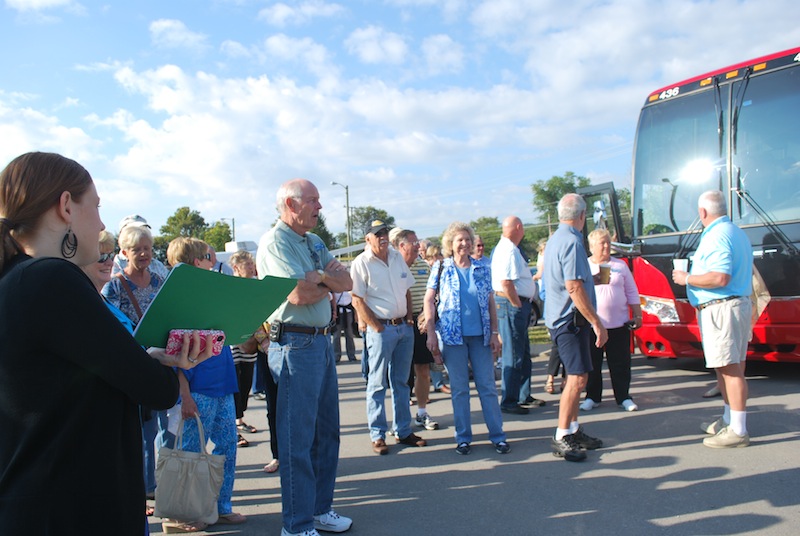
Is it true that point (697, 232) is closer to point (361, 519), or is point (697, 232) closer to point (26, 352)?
point (361, 519)

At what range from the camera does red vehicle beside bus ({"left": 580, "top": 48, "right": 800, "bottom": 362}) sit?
6.34 metres

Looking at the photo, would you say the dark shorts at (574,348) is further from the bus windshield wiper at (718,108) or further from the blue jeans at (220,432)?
the bus windshield wiper at (718,108)

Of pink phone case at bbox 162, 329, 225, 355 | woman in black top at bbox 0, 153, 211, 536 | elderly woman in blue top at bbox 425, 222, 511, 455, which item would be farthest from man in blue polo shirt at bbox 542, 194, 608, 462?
woman in black top at bbox 0, 153, 211, 536

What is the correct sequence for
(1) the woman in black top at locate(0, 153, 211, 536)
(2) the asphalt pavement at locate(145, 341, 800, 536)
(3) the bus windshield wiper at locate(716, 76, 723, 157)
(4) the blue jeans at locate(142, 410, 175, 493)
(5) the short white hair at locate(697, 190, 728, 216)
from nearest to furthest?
(1) the woman in black top at locate(0, 153, 211, 536) < (2) the asphalt pavement at locate(145, 341, 800, 536) < (4) the blue jeans at locate(142, 410, 175, 493) < (5) the short white hair at locate(697, 190, 728, 216) < (3) the bus windshield wiper at locate(716, 76, 723, 157)

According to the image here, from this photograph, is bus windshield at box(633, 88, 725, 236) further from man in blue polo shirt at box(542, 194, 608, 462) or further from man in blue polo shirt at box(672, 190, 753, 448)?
man in blue polo shirt at box(542, 194, 608, 462)

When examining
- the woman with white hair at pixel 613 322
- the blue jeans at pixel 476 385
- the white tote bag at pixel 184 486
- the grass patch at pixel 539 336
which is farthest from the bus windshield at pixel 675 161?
the white tote bag at pixel 184 486

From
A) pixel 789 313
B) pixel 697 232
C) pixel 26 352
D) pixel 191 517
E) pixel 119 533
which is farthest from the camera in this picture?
pixel 697 232

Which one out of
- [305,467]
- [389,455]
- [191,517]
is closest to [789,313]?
[389,455]

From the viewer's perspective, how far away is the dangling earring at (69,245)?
1590mm

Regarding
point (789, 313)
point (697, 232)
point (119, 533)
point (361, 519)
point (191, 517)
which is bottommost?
point (361, 519)

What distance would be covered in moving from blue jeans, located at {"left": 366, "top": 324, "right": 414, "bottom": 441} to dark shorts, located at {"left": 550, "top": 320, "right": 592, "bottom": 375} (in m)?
1.45

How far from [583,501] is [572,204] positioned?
2.37m

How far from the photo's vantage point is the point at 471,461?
484 centimetres

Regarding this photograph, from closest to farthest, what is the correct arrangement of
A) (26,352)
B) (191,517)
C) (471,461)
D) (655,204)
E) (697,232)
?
(26,352)
(191,517)
(471,461)
(697,232)
(655,204)
